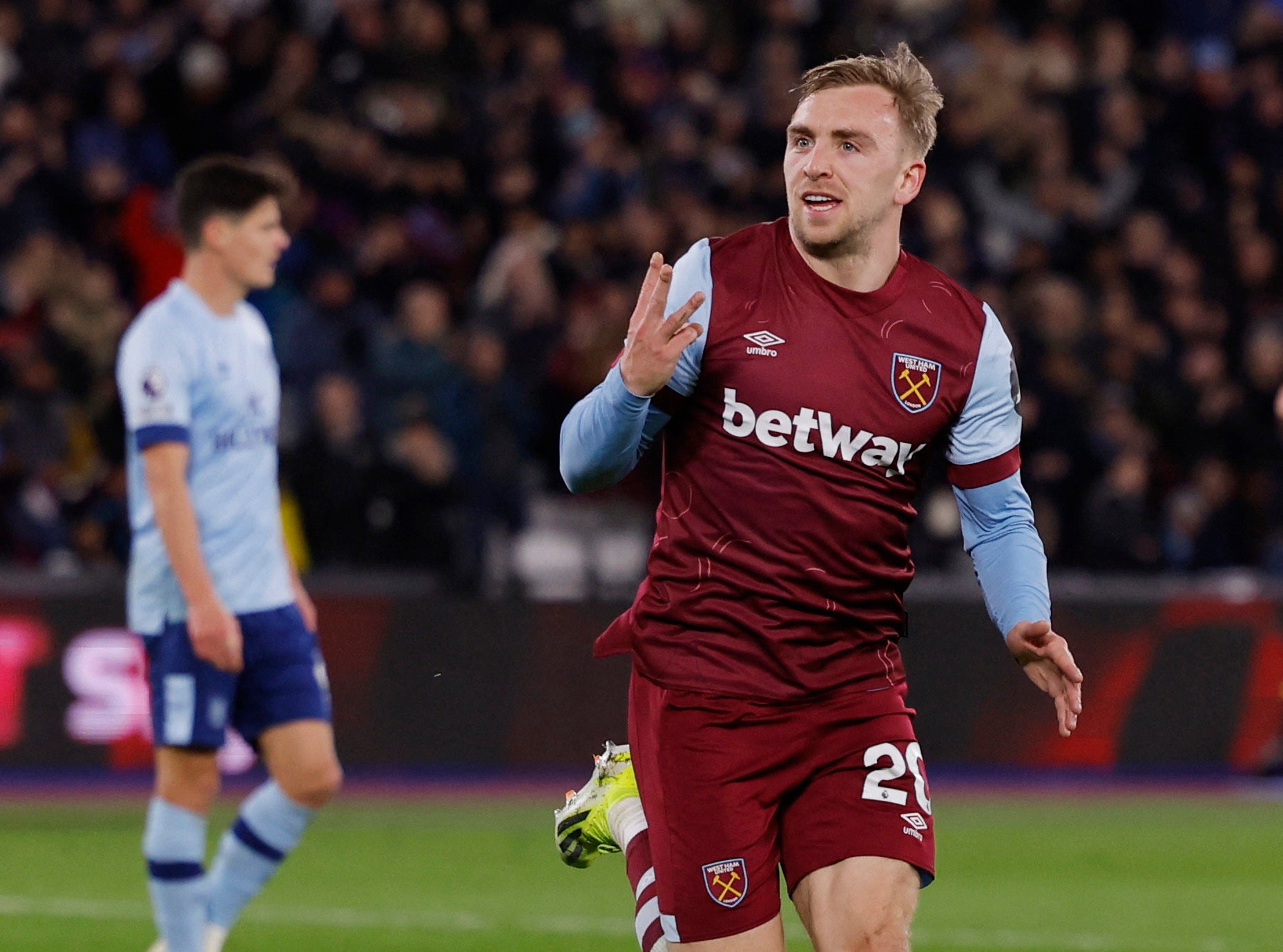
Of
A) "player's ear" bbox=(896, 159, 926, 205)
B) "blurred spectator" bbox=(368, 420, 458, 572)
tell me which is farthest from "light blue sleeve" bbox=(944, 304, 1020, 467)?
"blurred spectator" bbox=(368, 420, 458, 572)

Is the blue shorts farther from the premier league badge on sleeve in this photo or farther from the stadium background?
the stadium background

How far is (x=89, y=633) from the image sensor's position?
1118 centimetres

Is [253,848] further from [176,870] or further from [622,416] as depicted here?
[622,416]

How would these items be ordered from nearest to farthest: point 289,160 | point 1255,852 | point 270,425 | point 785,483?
1. point 785,483
2. point 270,425
3. point 1255,852
4. point 289,160

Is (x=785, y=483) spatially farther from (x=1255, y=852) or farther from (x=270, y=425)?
(x=1255, y=852)

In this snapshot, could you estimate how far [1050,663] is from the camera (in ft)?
14.9

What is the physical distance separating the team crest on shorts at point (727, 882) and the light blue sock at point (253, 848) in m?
2.45

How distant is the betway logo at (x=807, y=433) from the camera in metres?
4.59

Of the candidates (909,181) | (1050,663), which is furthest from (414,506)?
(1050,663)

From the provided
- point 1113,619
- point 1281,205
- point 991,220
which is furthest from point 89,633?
point 1281,205

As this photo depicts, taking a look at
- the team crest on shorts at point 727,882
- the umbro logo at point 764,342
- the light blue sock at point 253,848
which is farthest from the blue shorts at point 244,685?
the umbro logo at point 764,342

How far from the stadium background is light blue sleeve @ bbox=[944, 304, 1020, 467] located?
14.3 ft

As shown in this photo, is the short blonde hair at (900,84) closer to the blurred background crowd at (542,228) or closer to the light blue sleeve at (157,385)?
the light blue sleeve at (157,385)

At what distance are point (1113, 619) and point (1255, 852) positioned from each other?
91.1 inches
